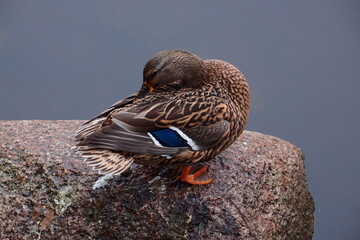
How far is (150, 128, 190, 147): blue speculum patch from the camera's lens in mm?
3311

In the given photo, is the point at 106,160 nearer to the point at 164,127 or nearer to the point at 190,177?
the point at 164,127

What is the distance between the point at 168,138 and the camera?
3.33m

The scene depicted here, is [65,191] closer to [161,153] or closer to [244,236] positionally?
[161,153]

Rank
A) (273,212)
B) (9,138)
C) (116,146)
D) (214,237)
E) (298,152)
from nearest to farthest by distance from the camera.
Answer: (116,146) < (214,237) < (273,212) < (9,138) < (298,152)

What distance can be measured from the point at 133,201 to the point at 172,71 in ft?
3.43

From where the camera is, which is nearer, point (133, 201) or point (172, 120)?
point (172, 120)

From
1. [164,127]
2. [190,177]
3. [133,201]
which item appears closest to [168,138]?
[164,127]

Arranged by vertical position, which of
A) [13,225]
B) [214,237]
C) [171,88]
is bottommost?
[13,225]

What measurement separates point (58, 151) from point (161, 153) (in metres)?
1.12

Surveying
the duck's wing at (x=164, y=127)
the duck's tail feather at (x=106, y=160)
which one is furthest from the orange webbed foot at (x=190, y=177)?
the duck's tail feather at (x=106, y=160)

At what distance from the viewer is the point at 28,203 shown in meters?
3.79

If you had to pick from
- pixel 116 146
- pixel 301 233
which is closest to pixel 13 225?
pixel 116 146

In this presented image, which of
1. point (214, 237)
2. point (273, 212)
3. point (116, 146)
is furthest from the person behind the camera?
point (273, 212)

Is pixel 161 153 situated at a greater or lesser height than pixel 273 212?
greater
